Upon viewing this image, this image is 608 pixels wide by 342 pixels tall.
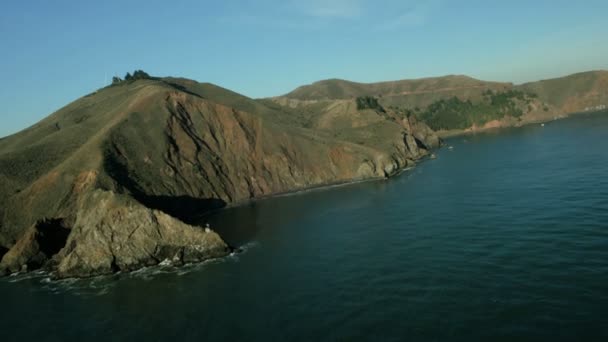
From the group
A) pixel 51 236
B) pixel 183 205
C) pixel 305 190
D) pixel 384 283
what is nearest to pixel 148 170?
pixel 183 205

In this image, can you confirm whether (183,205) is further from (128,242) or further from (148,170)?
(128,242)

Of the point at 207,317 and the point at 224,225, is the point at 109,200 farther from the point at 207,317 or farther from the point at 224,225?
the point at 207,317

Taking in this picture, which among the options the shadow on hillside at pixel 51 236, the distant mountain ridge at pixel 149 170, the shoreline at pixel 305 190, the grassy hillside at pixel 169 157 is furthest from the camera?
the shoreline at pixel 305 190

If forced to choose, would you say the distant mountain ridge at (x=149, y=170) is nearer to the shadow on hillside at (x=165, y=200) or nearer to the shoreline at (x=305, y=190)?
the shadow on hillside at (x=165, y=200)

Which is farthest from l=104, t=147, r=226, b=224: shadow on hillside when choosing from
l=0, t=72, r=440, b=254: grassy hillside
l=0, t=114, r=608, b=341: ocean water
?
l=0, t=114, r=608, b=341: ocean water

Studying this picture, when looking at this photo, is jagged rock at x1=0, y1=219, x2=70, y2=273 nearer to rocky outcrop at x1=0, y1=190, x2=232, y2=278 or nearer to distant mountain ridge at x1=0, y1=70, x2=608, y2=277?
rocky outcrop at x1=0, y1=190, x2=232, y2=278

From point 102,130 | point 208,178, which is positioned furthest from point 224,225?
point 102,130

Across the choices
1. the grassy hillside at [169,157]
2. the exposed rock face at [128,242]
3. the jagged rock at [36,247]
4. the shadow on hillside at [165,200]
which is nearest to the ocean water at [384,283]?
the exposed rock face at [128,242]
